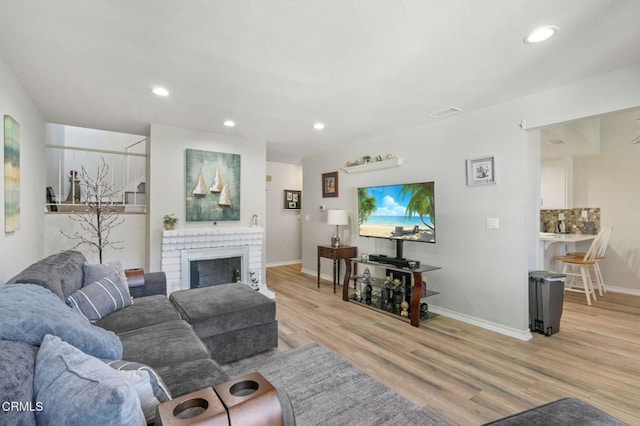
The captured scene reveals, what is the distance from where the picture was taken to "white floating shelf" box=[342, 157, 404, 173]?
418 centimetres

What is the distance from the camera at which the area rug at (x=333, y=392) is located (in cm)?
176

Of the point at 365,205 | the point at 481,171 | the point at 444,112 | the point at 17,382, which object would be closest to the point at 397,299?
the point at 365,205

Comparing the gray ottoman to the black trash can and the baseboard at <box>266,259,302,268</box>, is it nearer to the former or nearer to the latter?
the black trash can

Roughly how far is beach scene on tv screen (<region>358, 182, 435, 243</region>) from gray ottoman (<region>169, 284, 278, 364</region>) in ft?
6.56

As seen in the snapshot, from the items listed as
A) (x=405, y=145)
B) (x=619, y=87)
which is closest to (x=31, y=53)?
(x=405, y=145)

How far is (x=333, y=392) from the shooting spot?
202 centimetres

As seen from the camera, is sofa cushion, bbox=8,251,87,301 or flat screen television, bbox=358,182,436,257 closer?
sofa cushion, bbox=8,251,87,301

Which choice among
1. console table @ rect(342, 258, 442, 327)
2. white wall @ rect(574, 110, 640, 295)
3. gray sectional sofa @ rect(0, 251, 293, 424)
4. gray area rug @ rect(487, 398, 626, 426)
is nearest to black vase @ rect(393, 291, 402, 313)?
console table @ rect(342, 258, 442, 327)

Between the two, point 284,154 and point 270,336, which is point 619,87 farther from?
point 284,154

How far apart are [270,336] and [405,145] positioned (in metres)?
2.99

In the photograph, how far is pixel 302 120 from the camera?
376 cm

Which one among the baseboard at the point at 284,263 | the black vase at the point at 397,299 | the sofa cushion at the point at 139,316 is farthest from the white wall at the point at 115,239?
the black vase at the point at 397,299

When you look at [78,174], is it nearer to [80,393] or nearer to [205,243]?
[205,243]
